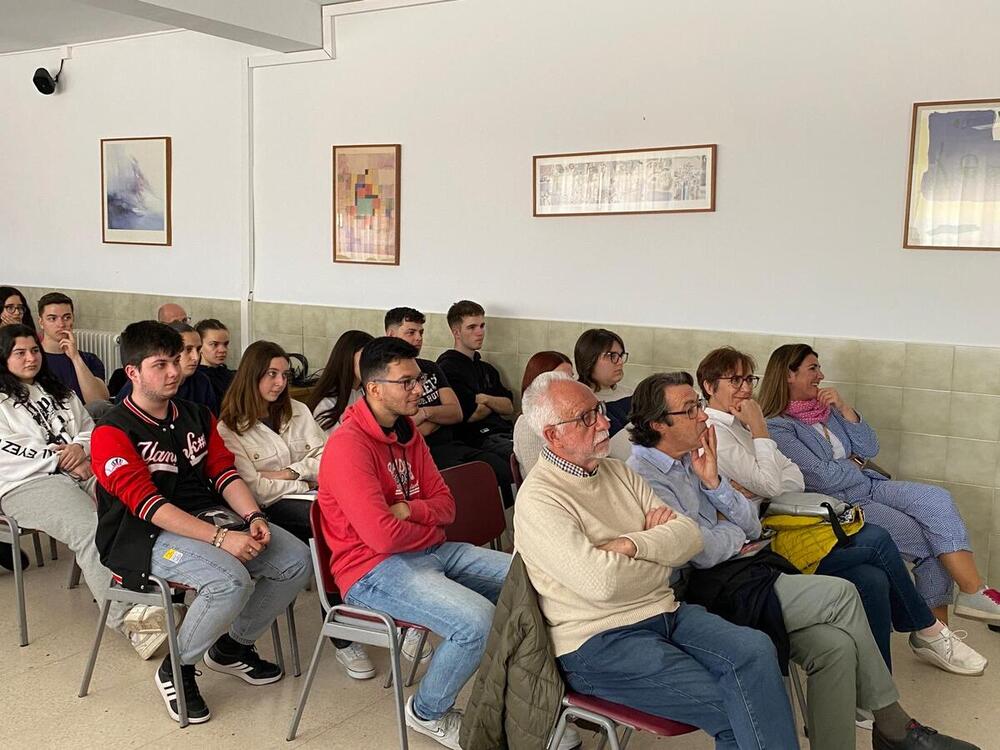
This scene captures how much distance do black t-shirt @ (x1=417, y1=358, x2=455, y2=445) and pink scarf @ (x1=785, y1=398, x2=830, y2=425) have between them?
5.29 feet

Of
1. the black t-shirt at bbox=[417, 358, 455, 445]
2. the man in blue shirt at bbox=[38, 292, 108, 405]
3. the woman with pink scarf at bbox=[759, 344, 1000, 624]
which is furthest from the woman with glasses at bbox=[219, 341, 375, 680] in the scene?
the woman with pink scarf at bbox=[759, 344, 1000, 624]

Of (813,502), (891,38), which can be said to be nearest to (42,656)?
(813,502)

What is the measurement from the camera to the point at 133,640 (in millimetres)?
3646

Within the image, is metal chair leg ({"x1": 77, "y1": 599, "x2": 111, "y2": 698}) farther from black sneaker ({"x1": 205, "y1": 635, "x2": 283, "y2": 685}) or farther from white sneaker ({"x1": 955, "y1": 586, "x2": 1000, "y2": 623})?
white sneaker ({"x1": 955, "y1": 586, "x2": 1000, "y2": 623})

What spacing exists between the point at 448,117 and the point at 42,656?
3407mm

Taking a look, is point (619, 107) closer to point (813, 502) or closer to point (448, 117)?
point (448, 117)

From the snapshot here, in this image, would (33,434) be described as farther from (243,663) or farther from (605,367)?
(605,367)

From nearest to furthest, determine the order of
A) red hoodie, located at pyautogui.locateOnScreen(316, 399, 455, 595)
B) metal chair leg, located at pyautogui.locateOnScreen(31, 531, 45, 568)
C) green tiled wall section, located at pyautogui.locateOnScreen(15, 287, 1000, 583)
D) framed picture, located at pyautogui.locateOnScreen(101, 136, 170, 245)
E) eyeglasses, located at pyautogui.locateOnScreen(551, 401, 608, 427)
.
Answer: eyeglasses, located at pyautogui.locateOnScreen(551, 401, 608, 427) < red hoodie, located at pyautogui.locateOnScreen(316, 399, 455, 595) < green tiled wall section, located at pyautogui.locateOnScreen(15, 287, 1000, 583) < metal chair leg, located at pyautogui.locateOnScreen(31, 531, 45, 568) < framed picture, located at pyautogui.locateOnScreen(101, 136, 170, 245)

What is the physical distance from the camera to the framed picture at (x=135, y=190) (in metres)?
6.79

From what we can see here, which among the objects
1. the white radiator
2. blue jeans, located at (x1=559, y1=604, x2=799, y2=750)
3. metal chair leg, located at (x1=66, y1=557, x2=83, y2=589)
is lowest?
metal chair leg, located at (x1=66, y1=557, x2=83, y2=589)

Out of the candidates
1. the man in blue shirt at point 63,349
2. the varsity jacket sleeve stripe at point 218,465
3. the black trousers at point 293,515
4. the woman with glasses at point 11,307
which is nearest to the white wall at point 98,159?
the woman with glasses at point 11,307

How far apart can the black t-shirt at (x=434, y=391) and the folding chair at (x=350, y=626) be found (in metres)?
1.77

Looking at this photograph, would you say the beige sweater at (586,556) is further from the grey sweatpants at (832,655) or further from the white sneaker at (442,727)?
the white sneaker at (442,727)

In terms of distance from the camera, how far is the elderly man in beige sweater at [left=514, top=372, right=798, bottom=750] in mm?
2396
